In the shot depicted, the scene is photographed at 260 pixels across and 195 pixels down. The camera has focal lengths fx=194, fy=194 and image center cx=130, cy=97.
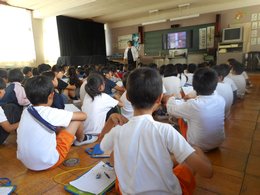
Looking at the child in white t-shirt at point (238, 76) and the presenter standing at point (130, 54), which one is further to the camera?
the presenter standing at point (130, 54)

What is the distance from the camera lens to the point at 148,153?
75 centimetres

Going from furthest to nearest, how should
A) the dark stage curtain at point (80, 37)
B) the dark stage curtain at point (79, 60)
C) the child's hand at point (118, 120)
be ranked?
the dark stage curtain at point (80, 37)
the dark stage curtain at point (79, 60)
the child's hand at point (118, 120)

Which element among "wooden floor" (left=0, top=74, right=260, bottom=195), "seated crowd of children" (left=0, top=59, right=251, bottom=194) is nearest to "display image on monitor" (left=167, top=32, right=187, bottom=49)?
"seated crowd of children" (left=0, top=59, right=251, bottom=194)

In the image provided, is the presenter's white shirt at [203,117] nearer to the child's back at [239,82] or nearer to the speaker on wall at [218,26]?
the child's back at [239,82]

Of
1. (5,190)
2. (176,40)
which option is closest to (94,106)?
(5,190)

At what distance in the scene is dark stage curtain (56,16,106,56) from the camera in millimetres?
6906

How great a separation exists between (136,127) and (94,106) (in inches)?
46.7

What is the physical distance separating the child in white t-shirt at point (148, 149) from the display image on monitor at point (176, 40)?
708 cm

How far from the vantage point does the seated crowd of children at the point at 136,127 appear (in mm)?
754

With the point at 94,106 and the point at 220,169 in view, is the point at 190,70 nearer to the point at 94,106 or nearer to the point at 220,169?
the point at 94,106

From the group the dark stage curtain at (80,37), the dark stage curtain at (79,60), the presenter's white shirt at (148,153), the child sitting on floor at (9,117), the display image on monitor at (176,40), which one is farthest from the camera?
the display image on monitor at (176,40)

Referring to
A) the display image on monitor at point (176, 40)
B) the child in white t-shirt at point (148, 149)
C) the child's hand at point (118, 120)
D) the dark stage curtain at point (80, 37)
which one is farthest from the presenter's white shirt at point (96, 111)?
the display image on monitor at point (176, 40)

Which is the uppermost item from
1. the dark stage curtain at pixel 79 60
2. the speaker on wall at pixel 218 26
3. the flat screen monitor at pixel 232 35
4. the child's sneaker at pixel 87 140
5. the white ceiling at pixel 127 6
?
the white ceiling at pixel 127 6

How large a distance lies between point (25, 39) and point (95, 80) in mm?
5399
